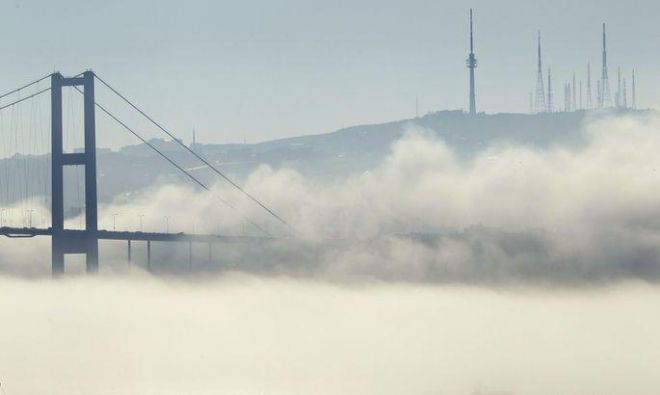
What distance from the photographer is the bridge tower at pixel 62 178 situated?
526 ft

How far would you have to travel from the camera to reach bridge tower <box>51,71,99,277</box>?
526ft

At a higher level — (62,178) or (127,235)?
(62,178)

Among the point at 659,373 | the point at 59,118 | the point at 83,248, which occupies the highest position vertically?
the point at 59,118

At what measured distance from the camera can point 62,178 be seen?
160m

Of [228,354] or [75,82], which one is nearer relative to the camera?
[75,82]

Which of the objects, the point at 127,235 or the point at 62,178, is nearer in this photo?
the point at 62,178

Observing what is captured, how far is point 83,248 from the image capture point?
16325cm

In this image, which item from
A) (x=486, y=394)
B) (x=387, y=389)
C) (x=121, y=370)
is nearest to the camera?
(x=486, y=394)

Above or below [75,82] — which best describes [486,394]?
below

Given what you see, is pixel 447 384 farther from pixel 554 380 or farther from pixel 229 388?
pixel 229 388

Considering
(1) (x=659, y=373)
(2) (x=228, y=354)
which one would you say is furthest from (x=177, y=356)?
(1) (x=659, y=373)

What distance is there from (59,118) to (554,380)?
6960 cm

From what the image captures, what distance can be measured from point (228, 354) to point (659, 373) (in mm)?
60006

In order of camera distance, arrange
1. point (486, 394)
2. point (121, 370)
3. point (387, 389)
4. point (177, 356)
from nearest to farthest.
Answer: point (486, 394), point (387, 389), point (121, 370), point (177, 356)
